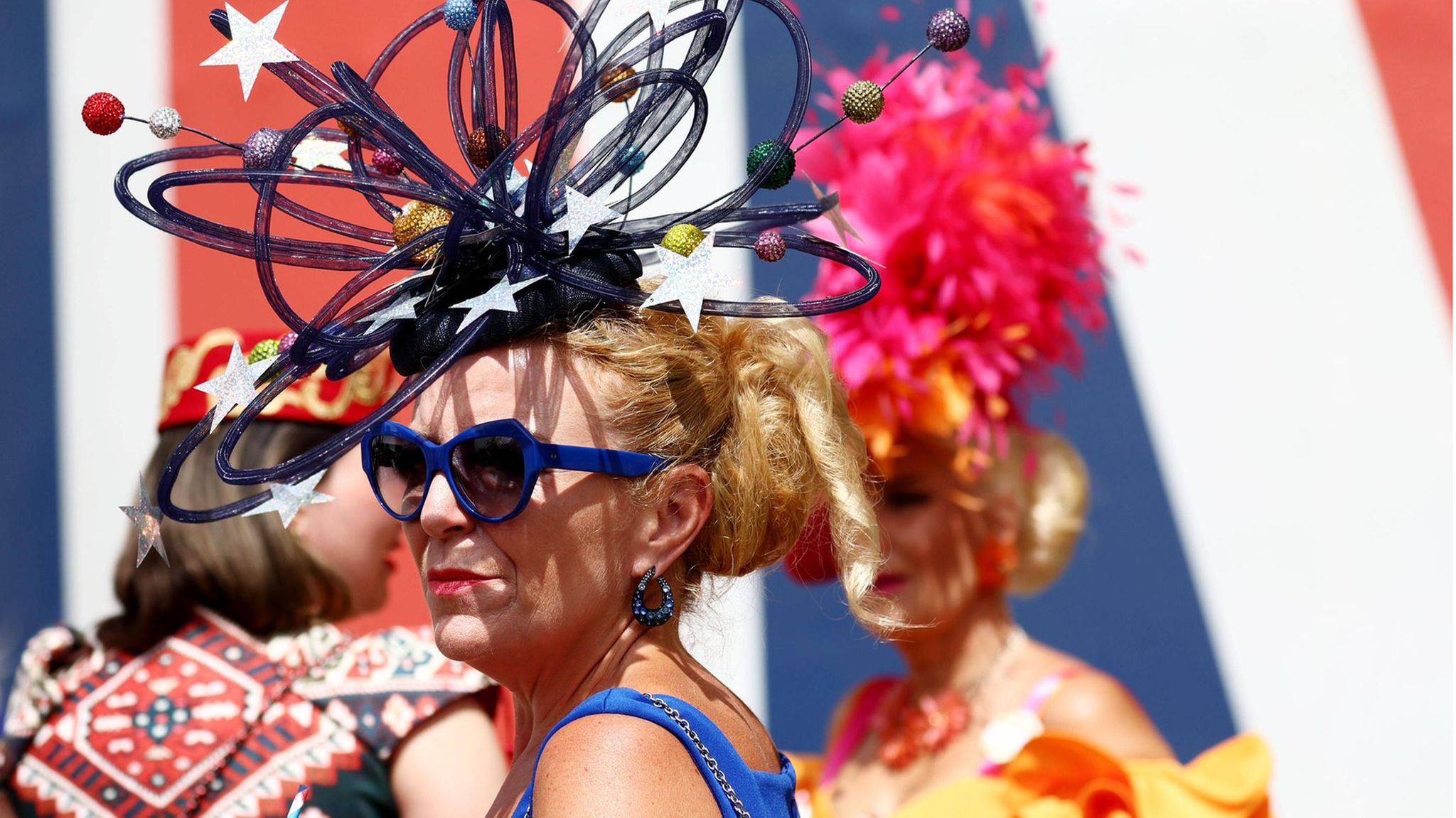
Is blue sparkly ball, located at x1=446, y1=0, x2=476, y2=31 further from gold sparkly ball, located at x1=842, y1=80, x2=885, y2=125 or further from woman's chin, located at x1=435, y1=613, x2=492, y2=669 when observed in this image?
woman's chin, located at x1=435, y1=613, x2=492, y2=669

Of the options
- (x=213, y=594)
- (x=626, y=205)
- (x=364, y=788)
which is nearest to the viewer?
(x=626, y=205)

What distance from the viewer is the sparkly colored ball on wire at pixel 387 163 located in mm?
1434

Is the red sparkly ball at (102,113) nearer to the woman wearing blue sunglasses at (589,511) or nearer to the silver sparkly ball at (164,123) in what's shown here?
the silver sparkly ball at (164,123)

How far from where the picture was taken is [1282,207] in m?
3.61

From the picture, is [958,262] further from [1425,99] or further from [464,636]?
[464,636]

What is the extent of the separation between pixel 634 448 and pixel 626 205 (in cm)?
25

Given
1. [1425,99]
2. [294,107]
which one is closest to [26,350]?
[294,107]

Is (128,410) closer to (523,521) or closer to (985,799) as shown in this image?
(985,799)

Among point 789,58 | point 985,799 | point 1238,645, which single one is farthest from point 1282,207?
point 985,799

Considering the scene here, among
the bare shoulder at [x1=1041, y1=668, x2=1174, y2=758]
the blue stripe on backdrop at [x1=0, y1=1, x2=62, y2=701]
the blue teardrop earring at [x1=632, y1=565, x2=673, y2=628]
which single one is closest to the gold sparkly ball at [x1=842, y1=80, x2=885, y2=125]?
the blue teardrop earring at [x1=632, y1=565, x2=673, y2=628]

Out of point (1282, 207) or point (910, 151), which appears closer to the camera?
point (910, 151)

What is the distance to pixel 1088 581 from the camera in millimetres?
3736

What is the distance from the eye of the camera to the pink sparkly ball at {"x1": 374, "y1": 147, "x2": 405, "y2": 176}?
4.71ft

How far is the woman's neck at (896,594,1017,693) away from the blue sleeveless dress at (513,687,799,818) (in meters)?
1.75
